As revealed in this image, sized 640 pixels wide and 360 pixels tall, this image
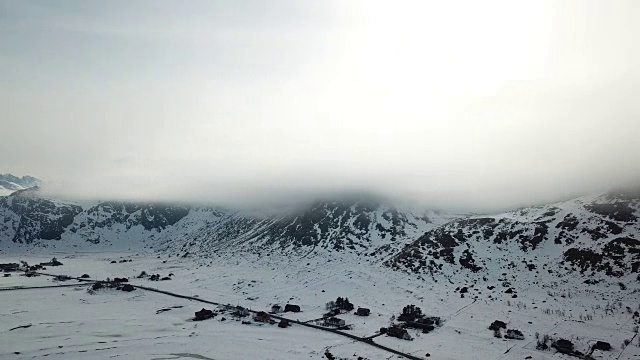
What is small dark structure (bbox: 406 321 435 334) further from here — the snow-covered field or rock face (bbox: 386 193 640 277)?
rock face (bbox: 386 193 640 277)

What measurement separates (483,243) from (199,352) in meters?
97.0

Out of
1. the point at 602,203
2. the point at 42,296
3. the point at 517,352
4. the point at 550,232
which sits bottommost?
the point at 42,296

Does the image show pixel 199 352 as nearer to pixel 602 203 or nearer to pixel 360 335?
pixel 360 335

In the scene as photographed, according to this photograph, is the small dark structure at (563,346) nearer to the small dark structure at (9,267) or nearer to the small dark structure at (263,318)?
the small dark structure at (263,318)

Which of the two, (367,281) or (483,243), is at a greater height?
(483,243)

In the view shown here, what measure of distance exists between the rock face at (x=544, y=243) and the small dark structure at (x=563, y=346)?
4550cm

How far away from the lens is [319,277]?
126m

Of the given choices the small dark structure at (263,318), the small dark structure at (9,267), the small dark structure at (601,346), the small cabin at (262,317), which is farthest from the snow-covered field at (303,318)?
the small dark structure at (9,267)

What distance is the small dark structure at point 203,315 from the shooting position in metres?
86.8

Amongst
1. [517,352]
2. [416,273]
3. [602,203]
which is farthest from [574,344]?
[602,203]

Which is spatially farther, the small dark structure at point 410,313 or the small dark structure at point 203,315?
the small dark structure at point 203,315

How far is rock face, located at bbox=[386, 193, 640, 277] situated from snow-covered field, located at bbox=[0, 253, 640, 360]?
389 inches

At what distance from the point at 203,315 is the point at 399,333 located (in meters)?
41.1

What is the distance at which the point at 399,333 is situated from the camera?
73.6 m
